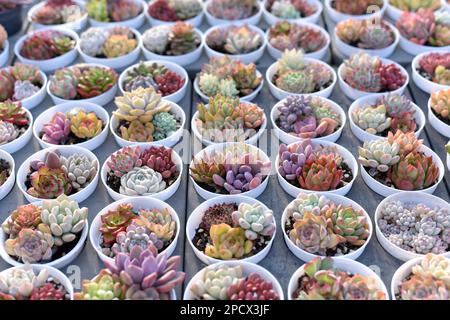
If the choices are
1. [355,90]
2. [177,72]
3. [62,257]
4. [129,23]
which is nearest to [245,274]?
[62,257]

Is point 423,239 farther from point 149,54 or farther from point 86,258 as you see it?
point 149,54

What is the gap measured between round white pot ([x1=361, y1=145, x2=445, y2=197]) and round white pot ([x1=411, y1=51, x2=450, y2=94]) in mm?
483

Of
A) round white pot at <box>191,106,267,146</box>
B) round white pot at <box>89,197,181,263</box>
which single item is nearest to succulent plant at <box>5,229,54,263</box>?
round white pot at <box>89,197,181,263</box>

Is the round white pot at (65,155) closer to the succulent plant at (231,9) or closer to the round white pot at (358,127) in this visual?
the round white pot at (358,127)

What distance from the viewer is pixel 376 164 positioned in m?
2.17

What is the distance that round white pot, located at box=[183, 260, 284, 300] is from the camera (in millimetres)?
1764

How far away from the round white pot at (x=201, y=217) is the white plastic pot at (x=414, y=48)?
1.44 metres

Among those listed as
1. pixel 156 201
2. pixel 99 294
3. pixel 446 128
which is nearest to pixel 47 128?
pixel 156 201

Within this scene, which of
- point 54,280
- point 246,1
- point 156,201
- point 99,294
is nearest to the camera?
point 99,294

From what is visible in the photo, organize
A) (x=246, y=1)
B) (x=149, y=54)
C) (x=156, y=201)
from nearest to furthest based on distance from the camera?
(x=156, y=201), (x=149, y=54), (x=246, y=1)

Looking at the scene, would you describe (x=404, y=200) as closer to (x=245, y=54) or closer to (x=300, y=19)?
(x=245, y=54)

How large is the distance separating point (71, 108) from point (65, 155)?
1.09 feet
